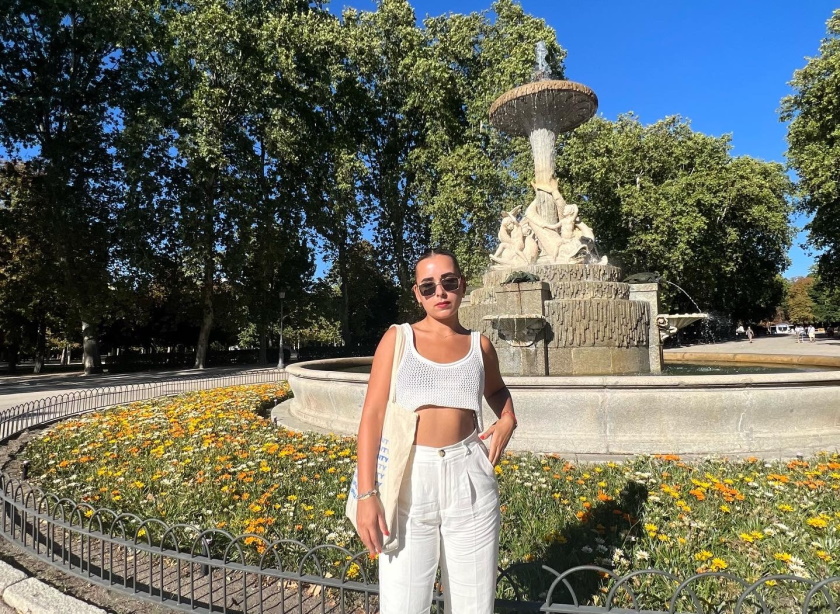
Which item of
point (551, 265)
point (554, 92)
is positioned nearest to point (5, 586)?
point (551, 265)

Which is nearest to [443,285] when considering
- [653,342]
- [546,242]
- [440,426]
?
[440,426]

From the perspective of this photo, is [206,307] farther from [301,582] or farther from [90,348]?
[301,582]

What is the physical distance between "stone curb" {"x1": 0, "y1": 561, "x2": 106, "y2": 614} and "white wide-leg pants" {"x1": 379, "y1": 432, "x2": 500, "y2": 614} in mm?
2197

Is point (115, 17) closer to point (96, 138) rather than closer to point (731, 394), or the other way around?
point (96, 138)

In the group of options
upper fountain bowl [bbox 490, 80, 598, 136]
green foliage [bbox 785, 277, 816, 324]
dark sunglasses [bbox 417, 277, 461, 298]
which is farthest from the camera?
green foliage [bbox 785, 277, 816, 324]

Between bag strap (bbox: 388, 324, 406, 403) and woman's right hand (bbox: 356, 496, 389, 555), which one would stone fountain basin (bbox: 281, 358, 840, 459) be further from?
woman's right hand (bbox: 356, 496, 389, 555)

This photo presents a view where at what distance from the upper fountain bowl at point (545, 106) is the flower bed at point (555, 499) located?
8.60 metres

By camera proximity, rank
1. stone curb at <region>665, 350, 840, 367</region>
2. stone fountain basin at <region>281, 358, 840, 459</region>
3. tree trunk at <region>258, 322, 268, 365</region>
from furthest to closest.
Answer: tree trunk at <region>258, 322, 268, 365</region> < stone curb at <region>665, 350, 840, 367</region> < stone fountain basin at <region>281, 358, 840, 459</region>

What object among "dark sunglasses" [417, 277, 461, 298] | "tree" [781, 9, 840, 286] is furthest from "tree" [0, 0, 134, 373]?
"tree" [781, 9, 840, 286]

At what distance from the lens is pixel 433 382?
6.64 ft

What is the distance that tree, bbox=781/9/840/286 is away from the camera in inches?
954

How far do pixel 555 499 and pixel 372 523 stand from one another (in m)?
2.96

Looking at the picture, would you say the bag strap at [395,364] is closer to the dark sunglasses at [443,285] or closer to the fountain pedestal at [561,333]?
the dark sunglasses at [443,285]

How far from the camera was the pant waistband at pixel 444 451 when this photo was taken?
195 centimetres
